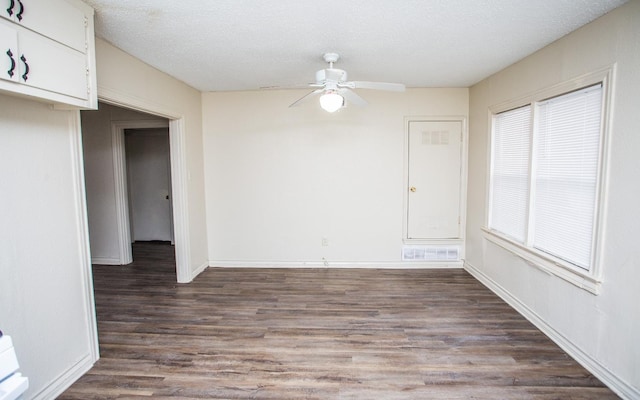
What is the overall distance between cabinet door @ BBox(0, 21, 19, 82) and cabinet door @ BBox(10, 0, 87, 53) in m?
0.08

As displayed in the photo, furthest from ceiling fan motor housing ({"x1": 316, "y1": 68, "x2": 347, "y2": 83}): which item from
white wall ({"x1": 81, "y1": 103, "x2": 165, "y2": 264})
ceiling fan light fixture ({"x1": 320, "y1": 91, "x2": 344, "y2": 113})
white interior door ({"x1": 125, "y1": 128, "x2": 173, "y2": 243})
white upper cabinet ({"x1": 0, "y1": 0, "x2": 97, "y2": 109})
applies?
white interior door ({"x1": 125, "y1": 128, "x2": 173, "y2": 243})

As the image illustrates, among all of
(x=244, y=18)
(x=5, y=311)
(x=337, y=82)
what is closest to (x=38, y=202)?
(x=5, y=311)

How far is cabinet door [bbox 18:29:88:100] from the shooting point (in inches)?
63.9

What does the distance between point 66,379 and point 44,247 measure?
94cm

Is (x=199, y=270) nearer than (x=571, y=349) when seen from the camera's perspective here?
No

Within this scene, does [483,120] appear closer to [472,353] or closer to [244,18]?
[472,353]

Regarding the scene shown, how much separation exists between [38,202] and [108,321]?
158 centimetres

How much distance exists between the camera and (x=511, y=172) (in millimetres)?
3340

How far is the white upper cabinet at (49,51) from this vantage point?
5.05 ft

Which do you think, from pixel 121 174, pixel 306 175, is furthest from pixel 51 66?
pixel 121 174

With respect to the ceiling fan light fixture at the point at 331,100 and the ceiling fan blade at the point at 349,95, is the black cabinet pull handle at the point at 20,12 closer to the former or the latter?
the ceiling fan light fixture at the point at 331,100

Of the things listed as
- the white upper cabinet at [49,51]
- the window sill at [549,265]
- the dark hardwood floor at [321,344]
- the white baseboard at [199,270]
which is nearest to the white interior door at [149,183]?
the white baseboard at [199,270]

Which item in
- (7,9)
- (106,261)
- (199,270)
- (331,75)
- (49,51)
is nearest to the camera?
(7,9)

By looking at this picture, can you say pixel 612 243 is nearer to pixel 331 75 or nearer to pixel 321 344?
pixel 321 344
